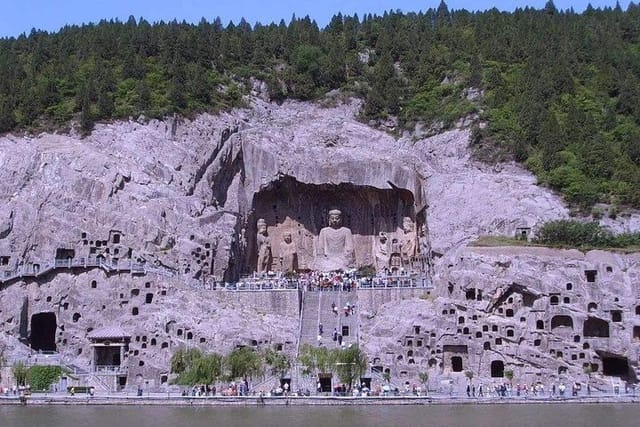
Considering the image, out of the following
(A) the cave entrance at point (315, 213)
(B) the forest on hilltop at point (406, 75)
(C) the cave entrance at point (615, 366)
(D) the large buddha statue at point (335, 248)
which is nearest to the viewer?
(C) the cave entrance at point (615, 366)

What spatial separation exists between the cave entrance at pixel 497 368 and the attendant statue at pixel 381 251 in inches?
681

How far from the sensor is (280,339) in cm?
6059

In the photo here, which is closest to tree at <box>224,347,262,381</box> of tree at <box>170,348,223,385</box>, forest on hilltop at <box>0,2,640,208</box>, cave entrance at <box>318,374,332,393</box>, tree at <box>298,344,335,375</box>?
tree at <box>170,348,223,385</box>

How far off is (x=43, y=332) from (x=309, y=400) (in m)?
24.2

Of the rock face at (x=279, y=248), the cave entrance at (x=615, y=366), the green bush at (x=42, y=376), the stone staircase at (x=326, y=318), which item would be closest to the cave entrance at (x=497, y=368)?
the rock face at (x=279, y=248)

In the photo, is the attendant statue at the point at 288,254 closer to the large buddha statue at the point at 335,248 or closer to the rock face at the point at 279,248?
the rock face at the point at 279,248

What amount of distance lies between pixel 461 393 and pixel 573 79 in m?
35.1

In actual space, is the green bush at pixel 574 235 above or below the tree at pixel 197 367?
above

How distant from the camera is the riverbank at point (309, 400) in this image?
5134cm

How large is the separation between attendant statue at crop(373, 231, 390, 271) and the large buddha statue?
71.9 inches

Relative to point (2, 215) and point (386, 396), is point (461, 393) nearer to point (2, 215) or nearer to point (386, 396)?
point (386, 396)

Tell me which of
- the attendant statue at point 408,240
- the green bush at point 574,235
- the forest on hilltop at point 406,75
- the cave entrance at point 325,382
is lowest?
the cave entrance at point 325,382

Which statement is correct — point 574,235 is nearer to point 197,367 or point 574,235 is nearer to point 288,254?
point 288,254

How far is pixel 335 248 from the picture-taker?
76750 millimetres
